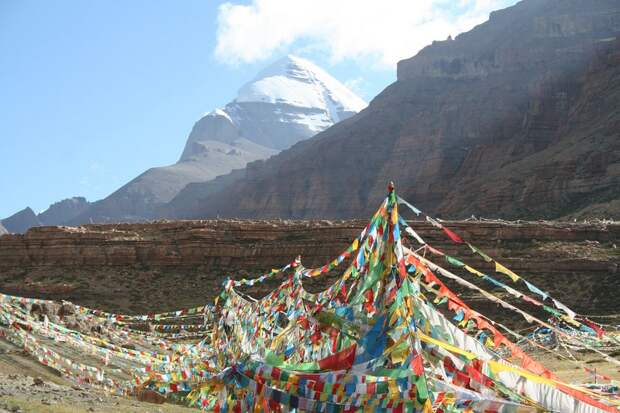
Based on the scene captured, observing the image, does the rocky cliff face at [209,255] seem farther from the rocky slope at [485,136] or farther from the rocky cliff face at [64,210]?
the rocky cliff face at [64,210]

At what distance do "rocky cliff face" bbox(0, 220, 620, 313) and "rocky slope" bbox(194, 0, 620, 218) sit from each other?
69.7 ft

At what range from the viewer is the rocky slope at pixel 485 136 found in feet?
252

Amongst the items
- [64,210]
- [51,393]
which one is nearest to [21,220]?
[64,210]

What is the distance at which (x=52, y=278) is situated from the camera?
149 ft

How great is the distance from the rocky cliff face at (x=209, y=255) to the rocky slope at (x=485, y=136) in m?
21.2

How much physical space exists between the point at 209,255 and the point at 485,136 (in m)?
68.6

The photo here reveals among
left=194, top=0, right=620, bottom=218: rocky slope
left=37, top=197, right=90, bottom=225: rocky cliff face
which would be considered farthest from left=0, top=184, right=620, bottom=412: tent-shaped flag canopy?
left=37, top=197, right=90, bottom=225: rocky cliff face

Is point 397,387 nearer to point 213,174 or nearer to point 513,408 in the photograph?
point 513,408

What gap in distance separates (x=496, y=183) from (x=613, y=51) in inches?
927

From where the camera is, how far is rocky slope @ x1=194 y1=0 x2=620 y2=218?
7694cm

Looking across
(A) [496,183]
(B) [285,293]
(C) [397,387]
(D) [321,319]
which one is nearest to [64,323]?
(B) [285,293]

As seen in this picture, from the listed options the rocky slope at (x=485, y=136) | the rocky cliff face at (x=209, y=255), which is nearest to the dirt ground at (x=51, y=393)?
the rocky cliff face at (x=209, y=255)

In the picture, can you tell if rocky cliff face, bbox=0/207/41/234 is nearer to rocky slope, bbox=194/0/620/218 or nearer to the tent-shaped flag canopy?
rocky slope, bbox=194/0/620/218

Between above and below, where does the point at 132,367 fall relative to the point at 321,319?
below
